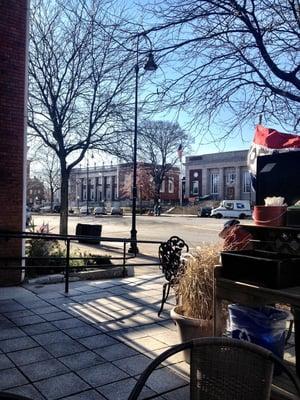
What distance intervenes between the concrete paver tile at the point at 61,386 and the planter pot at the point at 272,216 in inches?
82.1

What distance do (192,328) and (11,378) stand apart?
5.61 ft

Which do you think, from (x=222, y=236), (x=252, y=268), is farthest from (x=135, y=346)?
(x=252, y=268)

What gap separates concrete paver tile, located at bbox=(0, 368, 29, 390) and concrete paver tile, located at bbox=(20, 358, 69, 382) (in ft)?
0.22

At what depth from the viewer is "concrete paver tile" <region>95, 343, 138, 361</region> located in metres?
4.33

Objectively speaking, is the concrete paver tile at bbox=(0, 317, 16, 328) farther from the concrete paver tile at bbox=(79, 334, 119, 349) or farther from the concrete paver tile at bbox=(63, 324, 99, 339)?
the concrete paver tile at bbox=(79, 334, 119, 349)

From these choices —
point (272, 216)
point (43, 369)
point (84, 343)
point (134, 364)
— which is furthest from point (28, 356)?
point (272, 216)

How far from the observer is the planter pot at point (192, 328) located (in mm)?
4117

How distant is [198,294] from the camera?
13.6ft

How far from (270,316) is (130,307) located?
337 centimetres

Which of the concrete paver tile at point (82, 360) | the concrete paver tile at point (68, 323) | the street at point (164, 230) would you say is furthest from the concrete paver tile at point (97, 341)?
the street at point (164, 230)

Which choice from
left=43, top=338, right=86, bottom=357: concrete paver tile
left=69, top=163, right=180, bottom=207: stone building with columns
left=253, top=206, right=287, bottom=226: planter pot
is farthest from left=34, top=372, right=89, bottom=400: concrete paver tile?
left=69, top=163, right=180, bottom=207: stone building with columns

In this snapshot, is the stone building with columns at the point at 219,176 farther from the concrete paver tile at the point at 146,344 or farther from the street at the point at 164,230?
the concrete paver tile at the point at 146,344

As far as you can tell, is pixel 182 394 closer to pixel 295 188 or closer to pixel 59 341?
pixel 59 341

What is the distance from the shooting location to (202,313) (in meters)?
4.19
